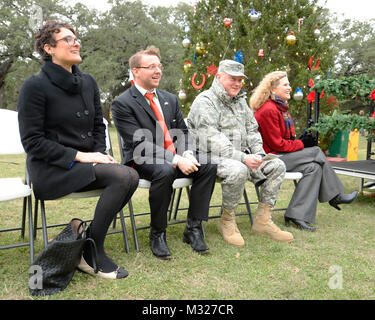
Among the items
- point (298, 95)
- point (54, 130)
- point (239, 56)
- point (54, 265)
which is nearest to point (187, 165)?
point (54, 130)

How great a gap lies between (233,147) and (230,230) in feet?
2.49

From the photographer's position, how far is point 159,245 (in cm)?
300

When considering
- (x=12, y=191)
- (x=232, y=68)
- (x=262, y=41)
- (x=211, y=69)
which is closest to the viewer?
(x=12, y=191)

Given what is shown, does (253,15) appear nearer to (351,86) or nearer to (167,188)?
(351,86)

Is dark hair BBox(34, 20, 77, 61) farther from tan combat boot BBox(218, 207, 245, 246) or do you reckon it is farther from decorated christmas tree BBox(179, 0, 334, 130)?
decorated christmas tree BBox(179, 0, 334, 130)

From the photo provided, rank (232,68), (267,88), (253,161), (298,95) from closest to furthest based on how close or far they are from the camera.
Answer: (253,161), (232,68), (267,88), (298,95)

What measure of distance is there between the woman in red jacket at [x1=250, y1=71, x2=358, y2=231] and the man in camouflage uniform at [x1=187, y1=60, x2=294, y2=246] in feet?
0.91

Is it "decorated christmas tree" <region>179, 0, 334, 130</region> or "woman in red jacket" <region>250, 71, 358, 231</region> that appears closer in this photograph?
"woman in red jacket" <region>250, 71, 358, 231</region>

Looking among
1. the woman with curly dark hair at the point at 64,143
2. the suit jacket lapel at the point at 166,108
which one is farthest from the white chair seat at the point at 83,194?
the suit jacket lapel at the point at 166,108

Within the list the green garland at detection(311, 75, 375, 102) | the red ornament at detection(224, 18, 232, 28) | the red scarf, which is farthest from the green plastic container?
the red scarf

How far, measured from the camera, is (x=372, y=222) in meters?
4.09

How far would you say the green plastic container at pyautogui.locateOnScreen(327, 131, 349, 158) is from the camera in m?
8.07

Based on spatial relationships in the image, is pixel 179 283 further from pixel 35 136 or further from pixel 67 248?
pixel 35 136

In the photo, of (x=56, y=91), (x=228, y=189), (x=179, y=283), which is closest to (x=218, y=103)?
(x=228, y=189)
